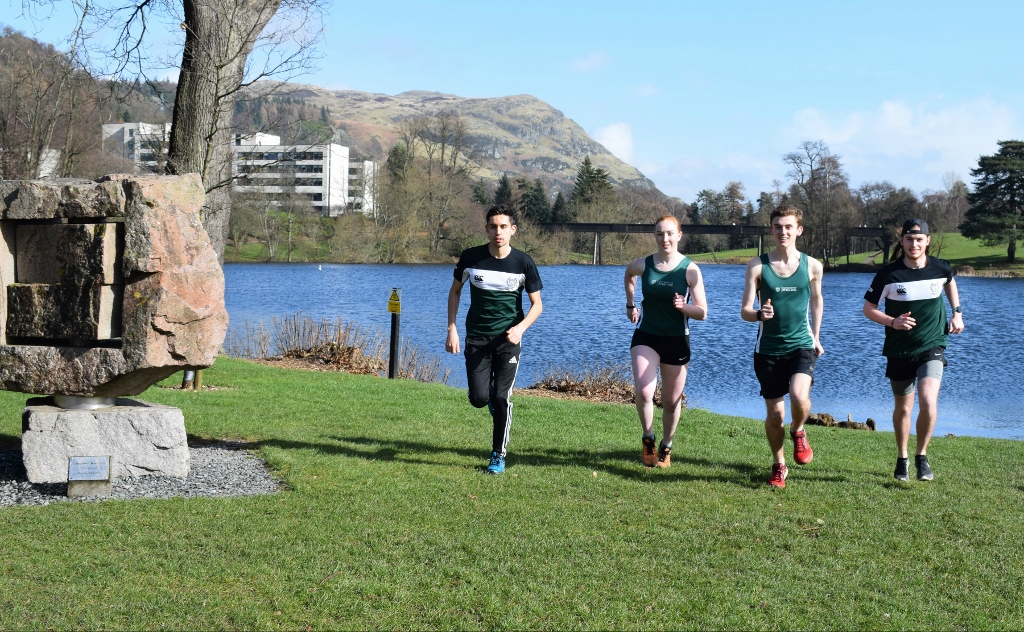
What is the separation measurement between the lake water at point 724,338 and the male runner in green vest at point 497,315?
9211 mm

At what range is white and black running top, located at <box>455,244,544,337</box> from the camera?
775 cm

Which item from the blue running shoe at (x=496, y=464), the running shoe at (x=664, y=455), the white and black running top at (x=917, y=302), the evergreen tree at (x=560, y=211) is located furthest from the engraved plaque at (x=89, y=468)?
the evergreen tree at (x=560, y=211)

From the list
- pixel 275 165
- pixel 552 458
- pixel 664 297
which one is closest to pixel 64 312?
pixel 552 458

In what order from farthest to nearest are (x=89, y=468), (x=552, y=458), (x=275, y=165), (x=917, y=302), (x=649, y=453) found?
(x=275, y=165)
(x=552, y=458)
(x=649, y=453)
(x=917, y=302)
(x=89, y=468)

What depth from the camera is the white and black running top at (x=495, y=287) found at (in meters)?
7.75

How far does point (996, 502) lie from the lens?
715 centimetres

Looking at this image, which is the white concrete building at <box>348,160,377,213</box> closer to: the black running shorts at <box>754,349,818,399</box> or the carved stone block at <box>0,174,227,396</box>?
the carved stone block at <box>0,174,227,396</box>

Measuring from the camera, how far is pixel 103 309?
22.9 ft

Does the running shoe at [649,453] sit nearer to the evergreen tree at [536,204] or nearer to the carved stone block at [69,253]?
the carved stone block at [69,253]

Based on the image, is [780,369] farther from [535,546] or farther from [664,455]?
[535,546]

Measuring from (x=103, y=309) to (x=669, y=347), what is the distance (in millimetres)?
4426

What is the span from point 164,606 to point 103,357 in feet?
9.34

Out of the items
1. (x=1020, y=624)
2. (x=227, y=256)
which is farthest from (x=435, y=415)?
(x=227, y=256)

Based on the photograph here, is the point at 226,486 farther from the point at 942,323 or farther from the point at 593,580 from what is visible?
the point at 942,323
